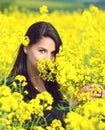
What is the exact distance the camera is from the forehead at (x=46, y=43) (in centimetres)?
480

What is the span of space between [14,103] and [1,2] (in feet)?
64.0

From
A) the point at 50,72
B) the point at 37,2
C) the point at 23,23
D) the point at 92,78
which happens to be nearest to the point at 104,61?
the point at 92,78

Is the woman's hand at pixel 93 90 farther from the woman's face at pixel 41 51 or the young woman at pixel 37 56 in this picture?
the woman's face at pixel 41 51

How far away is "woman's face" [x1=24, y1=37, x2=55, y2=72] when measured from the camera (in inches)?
187

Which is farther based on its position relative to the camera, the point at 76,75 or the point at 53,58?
the point at 53,58

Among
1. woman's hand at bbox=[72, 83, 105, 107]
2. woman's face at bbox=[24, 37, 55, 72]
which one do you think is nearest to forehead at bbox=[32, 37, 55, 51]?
woman's face at bbox=[24, 37, 55, 72]

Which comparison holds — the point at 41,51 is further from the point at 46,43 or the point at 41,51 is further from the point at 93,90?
the point at 93,90

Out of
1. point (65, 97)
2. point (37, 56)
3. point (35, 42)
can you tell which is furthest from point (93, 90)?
point (35, 42)

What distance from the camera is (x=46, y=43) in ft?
15.9

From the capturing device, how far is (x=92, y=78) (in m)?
5.04

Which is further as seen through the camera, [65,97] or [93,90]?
[65,97]

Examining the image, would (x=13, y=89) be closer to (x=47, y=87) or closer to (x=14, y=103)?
(x=47, y=87)

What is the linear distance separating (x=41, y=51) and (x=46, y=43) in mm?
92

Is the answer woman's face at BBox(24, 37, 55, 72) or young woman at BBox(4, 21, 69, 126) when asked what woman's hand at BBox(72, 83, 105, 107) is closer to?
young woman at BBox(4, 21, 69, 126)
